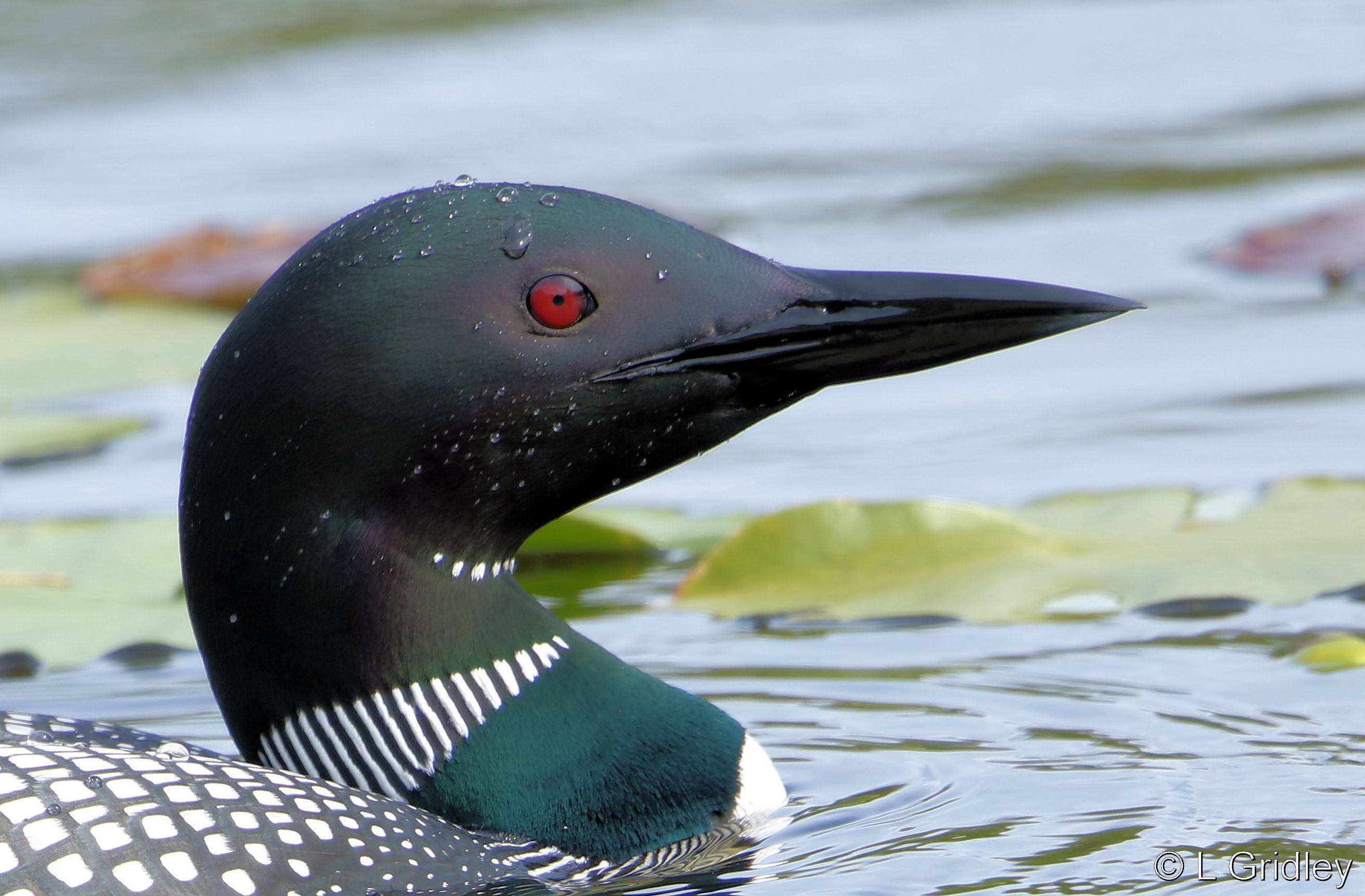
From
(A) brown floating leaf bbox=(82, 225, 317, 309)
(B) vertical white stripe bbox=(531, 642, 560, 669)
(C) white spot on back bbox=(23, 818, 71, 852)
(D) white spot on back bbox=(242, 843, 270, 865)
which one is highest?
(A) brown floating leaf bbox=(82, 225, 317, 309)

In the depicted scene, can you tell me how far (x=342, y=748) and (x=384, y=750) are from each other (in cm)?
5

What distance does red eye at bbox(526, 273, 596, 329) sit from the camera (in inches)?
94.9

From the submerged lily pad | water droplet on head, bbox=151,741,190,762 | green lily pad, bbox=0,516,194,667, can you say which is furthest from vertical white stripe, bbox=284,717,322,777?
the submerged lily pad

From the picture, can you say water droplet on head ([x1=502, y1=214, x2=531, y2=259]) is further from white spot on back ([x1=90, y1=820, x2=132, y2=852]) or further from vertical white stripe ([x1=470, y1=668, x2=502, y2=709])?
white spot on back ([x1=90, y1=820, x2=132, y2=852])

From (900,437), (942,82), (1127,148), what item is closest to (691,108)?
(942,82)

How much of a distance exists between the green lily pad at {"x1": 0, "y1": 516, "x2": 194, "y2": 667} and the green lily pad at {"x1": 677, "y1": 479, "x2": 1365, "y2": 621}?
0.81 meters

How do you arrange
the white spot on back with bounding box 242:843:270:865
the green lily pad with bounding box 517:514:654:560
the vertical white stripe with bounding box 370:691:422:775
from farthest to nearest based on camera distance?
the green lily pad with bounding box 517:514:654:560 → the vertical white stripe with bounding box 370:691:422:775 → the white spot on back with bounding box 242:843:270:865

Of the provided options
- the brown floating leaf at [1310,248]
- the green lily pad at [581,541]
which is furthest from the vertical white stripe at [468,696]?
the brown floating leaf at [1310,248]

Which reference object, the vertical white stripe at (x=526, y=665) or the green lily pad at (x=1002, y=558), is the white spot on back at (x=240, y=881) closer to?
the vertical white stripe at (x=526, y=665)

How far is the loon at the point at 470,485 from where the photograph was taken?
7.77 ft

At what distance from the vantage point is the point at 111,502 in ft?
14.5

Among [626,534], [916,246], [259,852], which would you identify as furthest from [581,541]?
[916,246]

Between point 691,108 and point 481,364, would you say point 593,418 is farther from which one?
point 691,108

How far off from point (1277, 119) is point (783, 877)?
6.44 m
